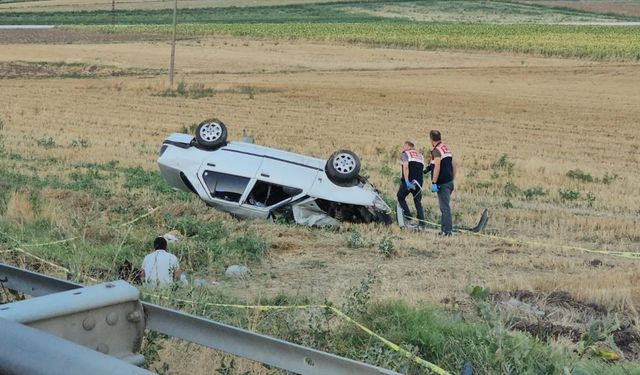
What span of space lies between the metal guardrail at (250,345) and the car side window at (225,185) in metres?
10.6

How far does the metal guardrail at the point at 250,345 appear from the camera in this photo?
3.43 metres

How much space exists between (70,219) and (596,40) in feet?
213

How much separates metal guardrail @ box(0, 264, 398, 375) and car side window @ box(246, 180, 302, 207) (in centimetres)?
1056

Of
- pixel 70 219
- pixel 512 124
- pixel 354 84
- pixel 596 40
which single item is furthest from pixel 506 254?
pixel 596 40

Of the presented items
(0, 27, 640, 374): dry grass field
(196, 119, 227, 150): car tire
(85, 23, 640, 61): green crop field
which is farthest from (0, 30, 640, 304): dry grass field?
(85, 23, 640, 61): green crop field

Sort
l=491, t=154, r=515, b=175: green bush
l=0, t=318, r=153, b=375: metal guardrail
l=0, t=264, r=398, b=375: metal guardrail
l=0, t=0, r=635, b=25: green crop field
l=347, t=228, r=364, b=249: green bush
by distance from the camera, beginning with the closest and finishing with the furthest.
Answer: l=0, t=318, r=153, b=375: metal guardrail → l=0, t=264, r=398, b=375: metal guardrail → l=347, t=228, r=364, b=249: green bush → l=491, t=154, r=515, b=175: green bush → l=0, t=0, r=635, b=25: green crop field

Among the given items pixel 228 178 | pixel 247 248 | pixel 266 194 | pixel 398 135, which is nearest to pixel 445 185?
pixel 266 194

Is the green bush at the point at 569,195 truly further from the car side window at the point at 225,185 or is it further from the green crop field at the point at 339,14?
the green crop field at the point at 339,14

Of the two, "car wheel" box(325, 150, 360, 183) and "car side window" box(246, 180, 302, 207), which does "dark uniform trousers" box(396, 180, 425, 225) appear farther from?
"car side window" box(246, 180, 302, 207)

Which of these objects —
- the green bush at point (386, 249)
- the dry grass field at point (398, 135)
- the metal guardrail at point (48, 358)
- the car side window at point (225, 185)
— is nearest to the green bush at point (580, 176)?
the dry grass field at point (398, 135)

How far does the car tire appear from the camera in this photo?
14.9 meters

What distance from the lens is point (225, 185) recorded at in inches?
572

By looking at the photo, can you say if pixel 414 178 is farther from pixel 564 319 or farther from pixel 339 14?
pixel 339 14

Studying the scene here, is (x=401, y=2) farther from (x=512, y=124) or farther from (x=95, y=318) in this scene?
(x=95, y=318)
